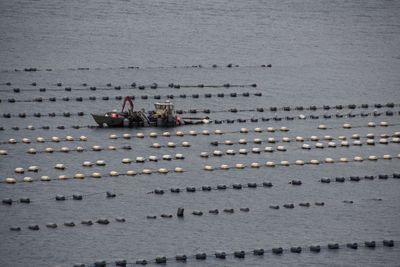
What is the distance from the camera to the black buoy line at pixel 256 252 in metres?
94.2

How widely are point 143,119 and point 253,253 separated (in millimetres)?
46257

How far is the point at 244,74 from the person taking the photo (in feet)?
608

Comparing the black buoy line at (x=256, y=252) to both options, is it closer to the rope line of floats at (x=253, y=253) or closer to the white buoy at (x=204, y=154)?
the rope line of floats at (x=253, y=253)

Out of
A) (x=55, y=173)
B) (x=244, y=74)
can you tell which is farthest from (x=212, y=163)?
(x=244, y=74)

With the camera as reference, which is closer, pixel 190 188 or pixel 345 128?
pixel 190 188

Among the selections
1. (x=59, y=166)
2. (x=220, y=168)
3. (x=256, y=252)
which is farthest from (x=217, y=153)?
(x=256, y=252)

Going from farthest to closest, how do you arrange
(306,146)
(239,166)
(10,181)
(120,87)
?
1. (120,87)
2. (306,146)
3. (239,166)
4. (10,181)

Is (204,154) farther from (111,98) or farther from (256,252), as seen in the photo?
(111,98)

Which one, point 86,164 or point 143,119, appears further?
point 143,119

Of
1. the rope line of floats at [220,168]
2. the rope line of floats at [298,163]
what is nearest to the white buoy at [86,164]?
the rope line of floats at [220,168]

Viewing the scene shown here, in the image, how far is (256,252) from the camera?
97.3m

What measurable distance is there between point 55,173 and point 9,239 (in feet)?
66.3

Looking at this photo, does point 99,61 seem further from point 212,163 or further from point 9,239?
point 9,239

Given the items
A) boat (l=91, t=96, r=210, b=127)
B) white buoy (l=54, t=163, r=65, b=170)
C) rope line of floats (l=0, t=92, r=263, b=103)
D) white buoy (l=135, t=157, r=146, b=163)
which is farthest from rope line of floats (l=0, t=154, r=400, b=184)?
rope line of floats (l=0, t=92, r=263, b=103)
